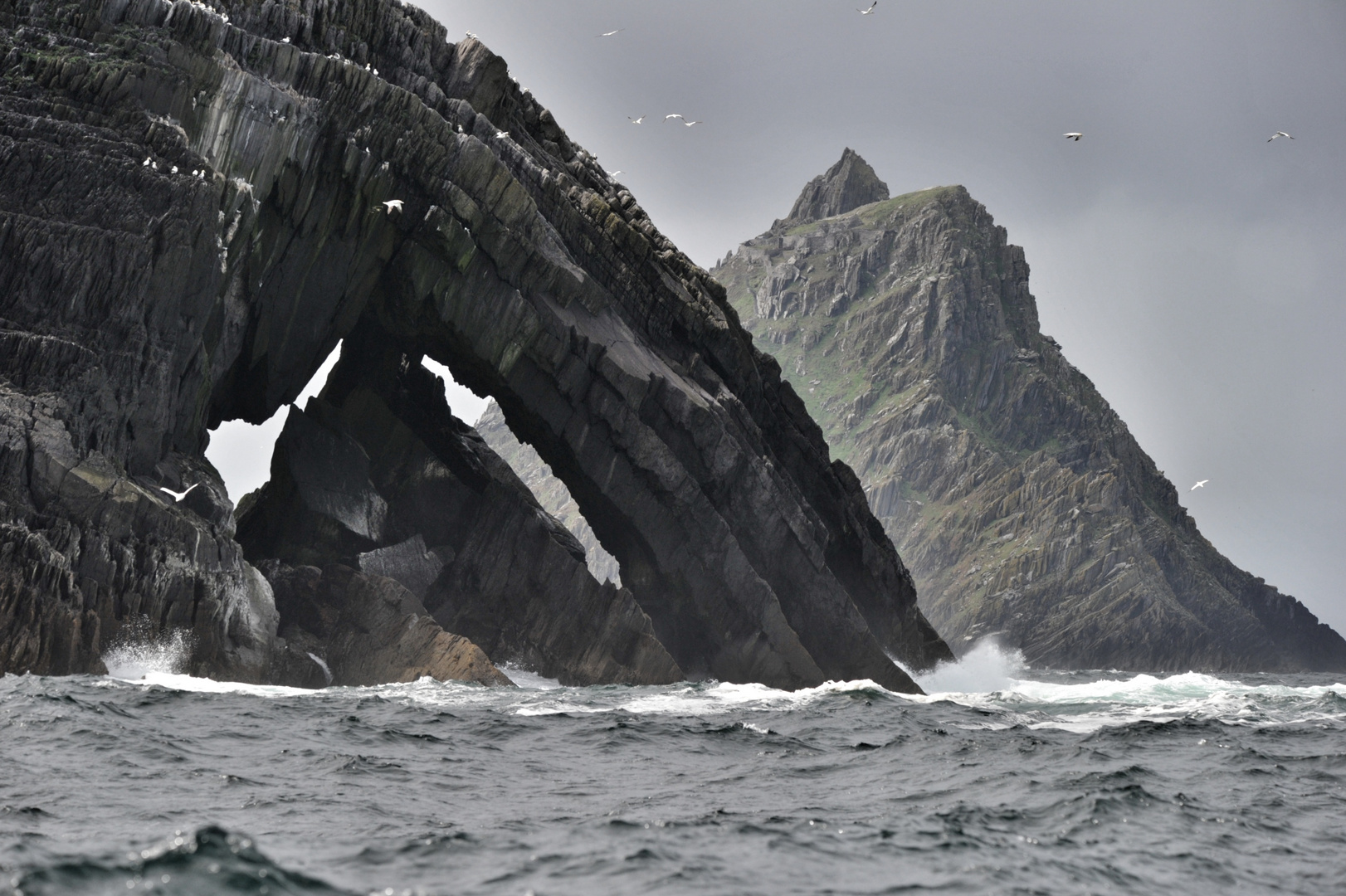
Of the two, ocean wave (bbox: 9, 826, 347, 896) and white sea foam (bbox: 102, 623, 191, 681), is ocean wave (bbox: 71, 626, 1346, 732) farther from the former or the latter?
ocean wave (bbox: 9, 826, 347, 896)

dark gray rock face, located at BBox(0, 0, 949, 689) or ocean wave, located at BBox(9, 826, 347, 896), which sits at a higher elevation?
dark gray rock face, located at BBox(0, 0, 949, 689)

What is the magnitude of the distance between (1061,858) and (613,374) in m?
34.0

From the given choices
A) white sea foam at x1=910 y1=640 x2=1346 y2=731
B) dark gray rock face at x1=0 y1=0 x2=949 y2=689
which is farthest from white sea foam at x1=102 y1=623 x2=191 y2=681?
white sea foam at x1=910 y1=640 x2=1346 y2=731

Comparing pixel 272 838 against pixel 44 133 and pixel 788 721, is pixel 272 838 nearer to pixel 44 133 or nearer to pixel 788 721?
pixel 788 721

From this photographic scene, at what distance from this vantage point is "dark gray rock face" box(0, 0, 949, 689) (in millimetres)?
30406

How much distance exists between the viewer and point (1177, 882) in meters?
12.7

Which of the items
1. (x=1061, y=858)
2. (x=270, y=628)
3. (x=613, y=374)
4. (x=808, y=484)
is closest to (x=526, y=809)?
(x=1061, y=858)

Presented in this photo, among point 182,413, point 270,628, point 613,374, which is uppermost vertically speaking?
point 613,374

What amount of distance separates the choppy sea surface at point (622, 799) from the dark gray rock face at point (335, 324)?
5.02 meters

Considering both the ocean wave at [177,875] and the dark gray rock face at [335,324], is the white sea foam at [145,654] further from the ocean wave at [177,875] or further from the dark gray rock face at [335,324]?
the ocean wave at [177,875]

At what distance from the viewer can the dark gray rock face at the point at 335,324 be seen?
30406 millimetres

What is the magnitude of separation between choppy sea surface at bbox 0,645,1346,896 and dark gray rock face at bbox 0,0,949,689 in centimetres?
502

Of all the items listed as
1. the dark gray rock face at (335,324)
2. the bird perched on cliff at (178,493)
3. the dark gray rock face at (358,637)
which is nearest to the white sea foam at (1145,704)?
the dark gray rock face at (335,324)

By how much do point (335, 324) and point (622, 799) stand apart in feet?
102
